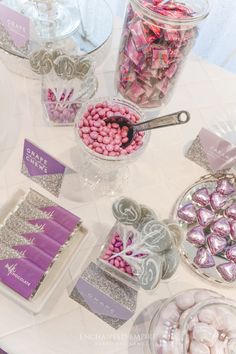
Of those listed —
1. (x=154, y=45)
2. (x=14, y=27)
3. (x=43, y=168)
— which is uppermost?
(x=154, y=45)

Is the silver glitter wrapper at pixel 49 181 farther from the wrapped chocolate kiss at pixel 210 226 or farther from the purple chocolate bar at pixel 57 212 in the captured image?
the wrapped chocolate kiss at pixel 210 226

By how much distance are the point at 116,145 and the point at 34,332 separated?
0.37 meters

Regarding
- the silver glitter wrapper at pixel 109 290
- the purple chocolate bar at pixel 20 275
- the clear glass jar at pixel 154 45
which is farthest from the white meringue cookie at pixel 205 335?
the clear glass jar at pixel 154 45

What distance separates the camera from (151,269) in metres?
0.61

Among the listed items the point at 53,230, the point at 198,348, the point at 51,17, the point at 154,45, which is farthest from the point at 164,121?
the point at 51,17

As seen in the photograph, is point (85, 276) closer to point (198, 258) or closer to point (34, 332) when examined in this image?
point (34, 332)

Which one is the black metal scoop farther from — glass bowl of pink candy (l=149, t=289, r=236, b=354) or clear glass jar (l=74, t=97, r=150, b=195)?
glass bowl of pink candy (l=149, t=289, r=236, b=354)

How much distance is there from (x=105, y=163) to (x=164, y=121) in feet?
0.45

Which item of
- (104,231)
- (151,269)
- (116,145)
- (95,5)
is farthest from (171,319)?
(95,5)

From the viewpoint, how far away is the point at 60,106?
0.88 metres

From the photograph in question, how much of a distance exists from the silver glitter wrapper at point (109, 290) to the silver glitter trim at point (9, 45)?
22.0 inches

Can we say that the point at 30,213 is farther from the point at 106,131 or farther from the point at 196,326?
the point at 196,326

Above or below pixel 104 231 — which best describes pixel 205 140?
above

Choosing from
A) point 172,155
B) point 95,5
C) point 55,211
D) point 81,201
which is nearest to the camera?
point 55,211
